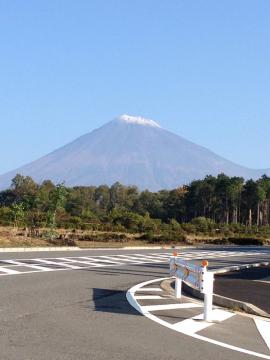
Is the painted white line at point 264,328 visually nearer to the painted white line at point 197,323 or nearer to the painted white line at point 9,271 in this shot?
the painted white line at point 197,323

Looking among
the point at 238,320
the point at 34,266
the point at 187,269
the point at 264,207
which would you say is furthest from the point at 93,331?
the point at 264,207

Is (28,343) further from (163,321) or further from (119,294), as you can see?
(119,294)

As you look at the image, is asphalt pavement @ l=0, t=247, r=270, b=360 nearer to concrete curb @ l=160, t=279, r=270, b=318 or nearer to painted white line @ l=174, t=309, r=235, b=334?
painted white line @ l=174, t=309, r=235, b=334

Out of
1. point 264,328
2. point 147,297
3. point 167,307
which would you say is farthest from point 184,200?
point 264,328

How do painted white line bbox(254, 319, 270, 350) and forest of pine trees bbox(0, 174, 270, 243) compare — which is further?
forest of pine trees bbox(0, 174, 270, 243)

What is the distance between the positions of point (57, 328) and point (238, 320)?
3.33 m

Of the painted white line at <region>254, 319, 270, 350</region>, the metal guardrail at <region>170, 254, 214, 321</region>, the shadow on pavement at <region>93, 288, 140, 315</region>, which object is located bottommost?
the painted white line at <region>254, 319, 270, 350</region>

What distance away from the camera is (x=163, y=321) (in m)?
9.91

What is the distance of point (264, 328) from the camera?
985cm

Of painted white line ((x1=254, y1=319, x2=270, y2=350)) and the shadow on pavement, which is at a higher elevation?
the shadow on pavement

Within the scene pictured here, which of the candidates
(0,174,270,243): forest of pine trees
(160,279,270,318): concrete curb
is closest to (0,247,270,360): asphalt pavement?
(160,279,270,318): concrete curb

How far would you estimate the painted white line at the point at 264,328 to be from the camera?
29.3 feet

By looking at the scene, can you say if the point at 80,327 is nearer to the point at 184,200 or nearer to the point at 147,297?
the point at 147,297

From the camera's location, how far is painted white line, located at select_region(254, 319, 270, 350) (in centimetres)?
893
